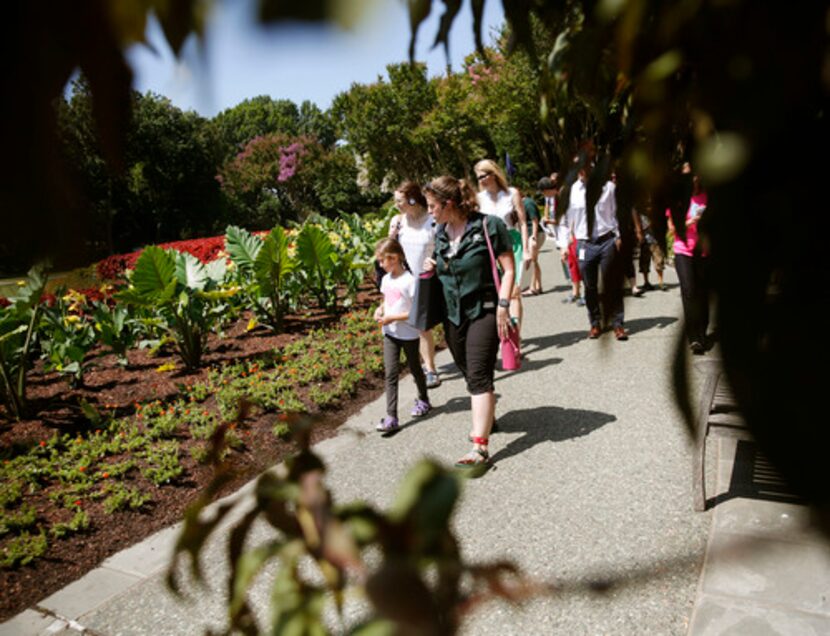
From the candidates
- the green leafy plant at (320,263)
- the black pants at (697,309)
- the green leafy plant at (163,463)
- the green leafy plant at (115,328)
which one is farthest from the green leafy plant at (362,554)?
the green leafy plant at (320,263)

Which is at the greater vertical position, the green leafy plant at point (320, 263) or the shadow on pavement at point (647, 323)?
the green leafy plant at point (320, 263)

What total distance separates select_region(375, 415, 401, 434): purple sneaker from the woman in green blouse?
0.99 m

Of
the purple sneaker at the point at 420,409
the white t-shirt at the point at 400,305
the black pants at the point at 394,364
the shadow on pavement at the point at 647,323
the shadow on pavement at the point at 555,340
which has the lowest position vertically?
the purple sneaker at the point at 420,409

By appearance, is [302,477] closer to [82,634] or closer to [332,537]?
[332,537]

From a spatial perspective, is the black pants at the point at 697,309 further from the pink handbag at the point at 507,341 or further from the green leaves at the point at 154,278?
the green leaves at the point at 154,278

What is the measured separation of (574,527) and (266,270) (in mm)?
6070

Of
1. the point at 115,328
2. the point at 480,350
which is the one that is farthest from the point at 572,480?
the point at 115,328

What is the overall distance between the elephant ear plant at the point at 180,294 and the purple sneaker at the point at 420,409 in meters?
3.12

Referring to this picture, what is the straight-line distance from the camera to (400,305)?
18.7 feet

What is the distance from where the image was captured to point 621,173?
77cm

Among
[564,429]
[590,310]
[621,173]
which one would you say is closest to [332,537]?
[621,173]

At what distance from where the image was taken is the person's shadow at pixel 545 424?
5141 millimetres

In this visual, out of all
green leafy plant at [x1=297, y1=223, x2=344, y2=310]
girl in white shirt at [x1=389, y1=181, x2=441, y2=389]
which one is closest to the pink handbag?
girl in white shirt at [x1=389, y1=181, x2=441, y2=389]

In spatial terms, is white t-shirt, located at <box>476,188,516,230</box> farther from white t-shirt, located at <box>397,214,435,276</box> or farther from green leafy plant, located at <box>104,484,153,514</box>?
green leafy plant, located at <box>104,484,153,514</box>
